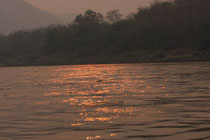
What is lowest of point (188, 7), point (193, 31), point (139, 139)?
point (139, 139)

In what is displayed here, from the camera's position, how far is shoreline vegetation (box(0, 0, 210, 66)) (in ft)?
220

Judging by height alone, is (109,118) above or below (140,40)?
below

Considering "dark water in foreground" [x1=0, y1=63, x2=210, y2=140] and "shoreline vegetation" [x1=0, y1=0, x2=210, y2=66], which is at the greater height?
"shoreline vegetation" [x1=0, y1=0, x2=210, y2=66]

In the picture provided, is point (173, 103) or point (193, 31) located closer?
point (173, 103)

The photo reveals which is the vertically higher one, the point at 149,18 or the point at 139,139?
the point at 149,18

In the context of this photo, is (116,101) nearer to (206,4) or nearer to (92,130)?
(92,130)

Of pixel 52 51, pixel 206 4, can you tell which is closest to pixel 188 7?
pixel 206 4

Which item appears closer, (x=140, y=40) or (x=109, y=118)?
(x=109, y=118)

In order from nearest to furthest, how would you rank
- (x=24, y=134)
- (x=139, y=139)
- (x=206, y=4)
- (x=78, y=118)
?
(x=139, y=139) → (x=24, y=134) → (x=78, y=118) → (x=206, y=4)

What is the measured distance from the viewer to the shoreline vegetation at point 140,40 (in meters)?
67.2

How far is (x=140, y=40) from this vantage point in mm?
79188

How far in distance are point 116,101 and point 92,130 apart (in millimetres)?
4812

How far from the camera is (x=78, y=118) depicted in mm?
9883

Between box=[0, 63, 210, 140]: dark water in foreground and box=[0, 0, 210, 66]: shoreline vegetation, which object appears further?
box=[0, 0, 210, 66]: shoreline vegetation
